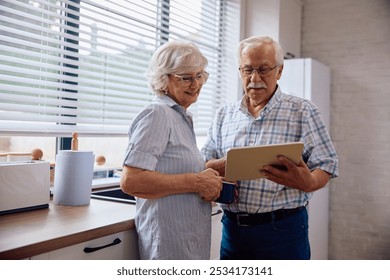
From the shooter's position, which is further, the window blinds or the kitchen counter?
the window blinds

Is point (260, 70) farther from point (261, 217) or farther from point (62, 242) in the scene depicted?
point (62, 242)

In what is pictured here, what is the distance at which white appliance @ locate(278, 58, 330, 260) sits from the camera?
297 centimetres

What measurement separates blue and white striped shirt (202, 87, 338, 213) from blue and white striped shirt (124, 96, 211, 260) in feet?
0.78

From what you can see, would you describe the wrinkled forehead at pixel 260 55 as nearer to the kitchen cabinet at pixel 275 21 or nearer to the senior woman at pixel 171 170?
the senior woman at pixel 171 170

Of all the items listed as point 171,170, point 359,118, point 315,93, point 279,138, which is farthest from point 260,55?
point 359,118

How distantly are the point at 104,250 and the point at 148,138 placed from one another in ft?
1.35

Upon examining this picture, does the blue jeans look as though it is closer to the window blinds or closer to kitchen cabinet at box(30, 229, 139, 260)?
kitchen cabinet at box(30, 229, 139, 260)

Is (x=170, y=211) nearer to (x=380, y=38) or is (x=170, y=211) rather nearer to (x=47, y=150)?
(x=47, y=150)

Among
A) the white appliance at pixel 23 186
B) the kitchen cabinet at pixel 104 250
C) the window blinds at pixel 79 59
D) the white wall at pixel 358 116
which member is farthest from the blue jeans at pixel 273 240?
→ the white wall at pixel 358 116

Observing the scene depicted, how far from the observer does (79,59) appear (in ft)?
6.82

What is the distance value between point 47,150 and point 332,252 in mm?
2442

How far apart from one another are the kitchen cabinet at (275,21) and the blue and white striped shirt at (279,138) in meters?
1.63

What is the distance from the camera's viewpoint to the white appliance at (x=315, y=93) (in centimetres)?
297

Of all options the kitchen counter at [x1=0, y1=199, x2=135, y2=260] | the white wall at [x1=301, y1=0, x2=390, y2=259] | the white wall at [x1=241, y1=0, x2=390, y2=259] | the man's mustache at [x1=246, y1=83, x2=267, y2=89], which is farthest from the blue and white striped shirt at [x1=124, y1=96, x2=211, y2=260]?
the white wall at [x1=301, y1=0, x2=390, y2=259]
